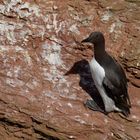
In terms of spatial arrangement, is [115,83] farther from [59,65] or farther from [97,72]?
[59,65]

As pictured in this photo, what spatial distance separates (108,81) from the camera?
6.75 m

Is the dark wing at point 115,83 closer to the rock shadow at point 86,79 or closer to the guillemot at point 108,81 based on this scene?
the guillemot at point 108,81

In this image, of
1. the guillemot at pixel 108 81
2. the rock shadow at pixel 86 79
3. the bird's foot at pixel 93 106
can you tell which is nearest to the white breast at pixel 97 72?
the guillemot at pixel 108 81

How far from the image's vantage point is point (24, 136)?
22.2 ft

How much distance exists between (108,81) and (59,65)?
41.5 inches

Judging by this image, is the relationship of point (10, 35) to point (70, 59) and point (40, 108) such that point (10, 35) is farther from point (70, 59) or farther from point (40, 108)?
point (40, 108)

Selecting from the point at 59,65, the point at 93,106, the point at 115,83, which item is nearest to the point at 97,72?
the point at 115,83

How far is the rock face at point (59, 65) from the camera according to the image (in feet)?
22.0

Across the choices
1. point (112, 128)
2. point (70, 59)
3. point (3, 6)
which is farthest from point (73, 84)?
point (3, 6)

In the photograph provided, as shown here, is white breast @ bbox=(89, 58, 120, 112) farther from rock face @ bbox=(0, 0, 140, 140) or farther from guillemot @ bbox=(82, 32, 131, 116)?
rock face @ bbox=(0, 0, 140, 140)

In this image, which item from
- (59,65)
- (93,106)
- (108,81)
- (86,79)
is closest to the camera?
(108,81)

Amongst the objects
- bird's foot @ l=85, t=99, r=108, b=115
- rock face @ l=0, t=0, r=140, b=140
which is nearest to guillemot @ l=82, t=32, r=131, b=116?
bird's foot @ l=85, t=99, r=108, b=115

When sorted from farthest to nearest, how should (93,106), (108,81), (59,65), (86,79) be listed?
(59,65) < (86,79) < (93,106) < (108,81)

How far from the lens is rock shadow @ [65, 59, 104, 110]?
7258 millimetres
